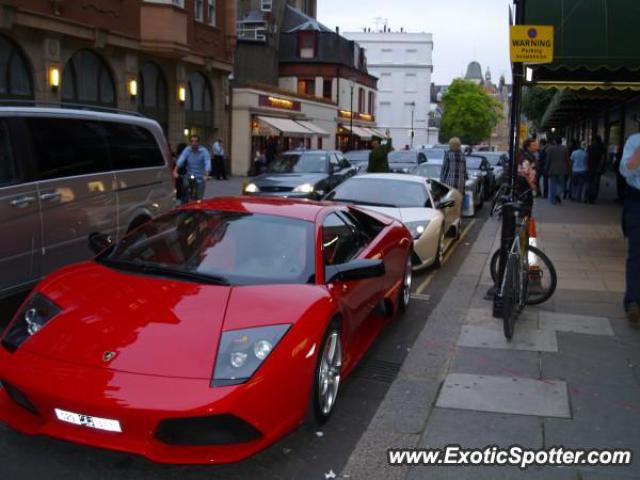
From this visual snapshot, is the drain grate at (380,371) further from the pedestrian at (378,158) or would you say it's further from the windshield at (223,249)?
the pedestrian at (378,158)

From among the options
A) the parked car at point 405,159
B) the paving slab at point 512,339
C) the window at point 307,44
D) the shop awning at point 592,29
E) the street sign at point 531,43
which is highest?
the window at point 307,44

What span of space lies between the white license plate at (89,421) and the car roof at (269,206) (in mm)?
2195

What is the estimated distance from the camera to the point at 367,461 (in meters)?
3.94

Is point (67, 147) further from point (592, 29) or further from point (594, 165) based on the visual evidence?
point (594, 165)

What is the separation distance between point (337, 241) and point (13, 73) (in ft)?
54.8

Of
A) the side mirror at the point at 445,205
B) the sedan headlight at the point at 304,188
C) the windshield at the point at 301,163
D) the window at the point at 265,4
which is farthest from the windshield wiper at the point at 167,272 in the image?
the window at the point at 265,4

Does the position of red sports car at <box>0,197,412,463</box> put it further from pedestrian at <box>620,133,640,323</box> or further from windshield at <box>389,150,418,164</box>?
windshield at <box>389,150,418,164</box>

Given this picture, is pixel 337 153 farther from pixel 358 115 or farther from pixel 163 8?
pixel 358 115

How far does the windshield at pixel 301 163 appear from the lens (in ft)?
58.1

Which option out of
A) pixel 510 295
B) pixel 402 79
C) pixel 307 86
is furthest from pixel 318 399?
pixel 402 79

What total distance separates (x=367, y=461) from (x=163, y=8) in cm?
2337

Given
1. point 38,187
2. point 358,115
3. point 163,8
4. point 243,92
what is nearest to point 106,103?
point 163,8

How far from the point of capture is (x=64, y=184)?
7.02 metres

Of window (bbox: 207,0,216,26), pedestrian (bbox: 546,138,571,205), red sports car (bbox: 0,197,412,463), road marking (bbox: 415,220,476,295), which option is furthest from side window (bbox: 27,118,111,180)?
window (bbox: 207,0,216,26)
